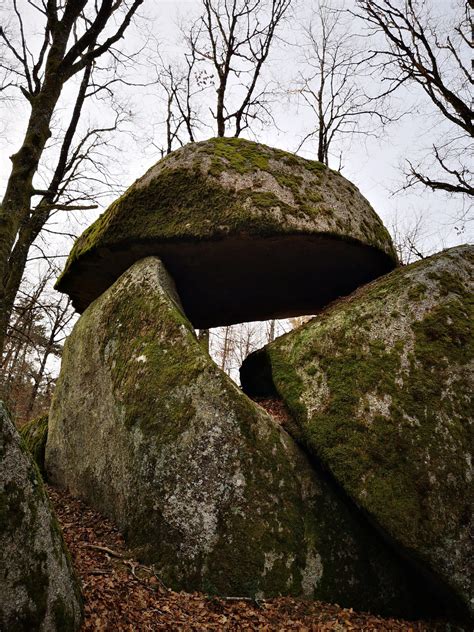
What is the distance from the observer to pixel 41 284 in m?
18.6

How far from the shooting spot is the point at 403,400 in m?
3.97

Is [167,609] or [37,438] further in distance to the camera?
[37,438]

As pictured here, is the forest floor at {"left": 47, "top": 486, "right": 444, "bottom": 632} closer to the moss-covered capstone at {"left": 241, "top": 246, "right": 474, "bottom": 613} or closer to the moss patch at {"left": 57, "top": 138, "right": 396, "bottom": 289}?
the moss-covered capstone at {"left": 241, "top": 246, "right": 474, "bottom": 613}

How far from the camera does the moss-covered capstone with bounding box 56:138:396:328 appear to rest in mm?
5262

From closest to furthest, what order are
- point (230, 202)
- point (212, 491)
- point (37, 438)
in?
point (212, 491) < point (230, 202) < point (37, 438)

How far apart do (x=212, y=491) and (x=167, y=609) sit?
0.96 metres

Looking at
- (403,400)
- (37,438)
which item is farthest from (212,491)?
(37,438)

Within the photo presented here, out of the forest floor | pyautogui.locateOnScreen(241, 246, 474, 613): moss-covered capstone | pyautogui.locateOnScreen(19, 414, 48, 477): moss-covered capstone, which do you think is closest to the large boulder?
the forest floor

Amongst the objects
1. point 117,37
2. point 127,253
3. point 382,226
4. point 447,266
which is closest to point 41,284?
point 117,37

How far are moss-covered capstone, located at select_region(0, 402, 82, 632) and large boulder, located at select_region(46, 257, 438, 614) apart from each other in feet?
3.94

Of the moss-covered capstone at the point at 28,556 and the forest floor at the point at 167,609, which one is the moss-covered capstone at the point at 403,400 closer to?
the forest floor at the point at 167,609

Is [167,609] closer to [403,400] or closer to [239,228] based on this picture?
[403,400]

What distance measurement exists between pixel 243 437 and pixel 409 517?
1570mm

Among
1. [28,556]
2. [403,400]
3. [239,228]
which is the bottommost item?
[28,556]
